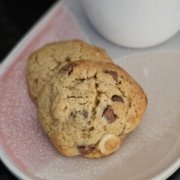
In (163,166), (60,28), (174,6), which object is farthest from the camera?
(60,28)

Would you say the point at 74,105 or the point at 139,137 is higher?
the point at 74,105

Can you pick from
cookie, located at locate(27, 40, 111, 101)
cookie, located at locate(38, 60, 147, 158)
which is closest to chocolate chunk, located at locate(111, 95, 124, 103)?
cookie, located at locate(38, 60, 147, 158)

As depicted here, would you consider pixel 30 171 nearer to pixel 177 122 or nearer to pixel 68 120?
pixel 68 120

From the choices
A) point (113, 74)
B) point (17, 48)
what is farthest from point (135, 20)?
point (17, 48)

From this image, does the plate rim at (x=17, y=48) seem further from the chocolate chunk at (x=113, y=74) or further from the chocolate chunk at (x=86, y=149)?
the chocolate chunk at (x=113, y=74)

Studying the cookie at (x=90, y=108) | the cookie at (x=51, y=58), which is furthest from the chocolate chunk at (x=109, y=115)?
the cookie at (x=51, y=58)

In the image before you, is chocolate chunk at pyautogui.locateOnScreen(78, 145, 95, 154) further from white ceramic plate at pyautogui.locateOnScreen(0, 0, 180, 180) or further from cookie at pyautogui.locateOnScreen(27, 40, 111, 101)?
cookie at pyautogui.locateOnScreen(27, 40, 111, 101)

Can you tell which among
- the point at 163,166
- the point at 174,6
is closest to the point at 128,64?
the point at 174,6
